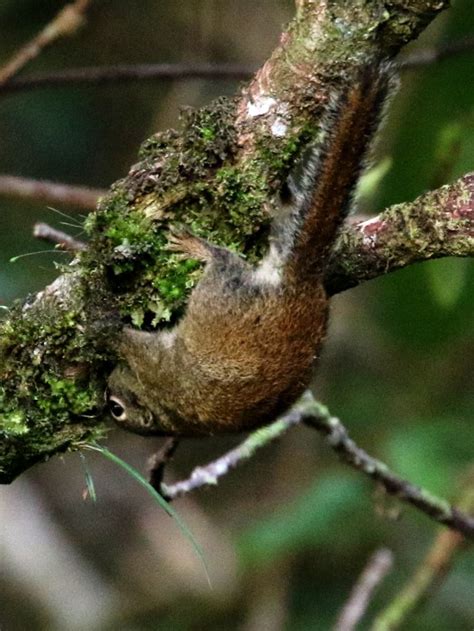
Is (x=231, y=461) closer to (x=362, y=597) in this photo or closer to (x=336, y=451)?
(x=336, y=451)

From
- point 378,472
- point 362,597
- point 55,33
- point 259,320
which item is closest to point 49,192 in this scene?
point 55,33

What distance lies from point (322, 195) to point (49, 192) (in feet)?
3.91

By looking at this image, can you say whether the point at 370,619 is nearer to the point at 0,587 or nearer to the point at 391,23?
the point at 0,587

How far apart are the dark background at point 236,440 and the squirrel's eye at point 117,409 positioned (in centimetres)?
94

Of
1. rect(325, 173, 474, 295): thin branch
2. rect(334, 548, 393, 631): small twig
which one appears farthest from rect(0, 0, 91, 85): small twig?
rect(334, 548, 393, 631): small twig

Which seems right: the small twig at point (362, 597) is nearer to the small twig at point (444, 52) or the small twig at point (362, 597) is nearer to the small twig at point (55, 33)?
the small twig at point (444, 52)

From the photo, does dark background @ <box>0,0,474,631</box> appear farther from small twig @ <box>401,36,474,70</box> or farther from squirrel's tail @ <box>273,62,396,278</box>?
squirrel's tail @ <box>273,62,396,278</box>

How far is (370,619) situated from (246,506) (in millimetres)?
1456

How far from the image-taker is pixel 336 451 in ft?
7.94

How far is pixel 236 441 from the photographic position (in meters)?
5.13

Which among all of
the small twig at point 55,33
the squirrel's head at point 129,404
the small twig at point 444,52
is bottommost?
the squirrel's head at point 129,404

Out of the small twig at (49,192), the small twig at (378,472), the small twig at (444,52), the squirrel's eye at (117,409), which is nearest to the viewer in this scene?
the squirrel's eye at (117,409)

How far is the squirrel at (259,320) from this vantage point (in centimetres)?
186

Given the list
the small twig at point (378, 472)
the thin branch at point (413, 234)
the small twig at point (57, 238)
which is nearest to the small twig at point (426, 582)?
the small twig at point (378, 472)
